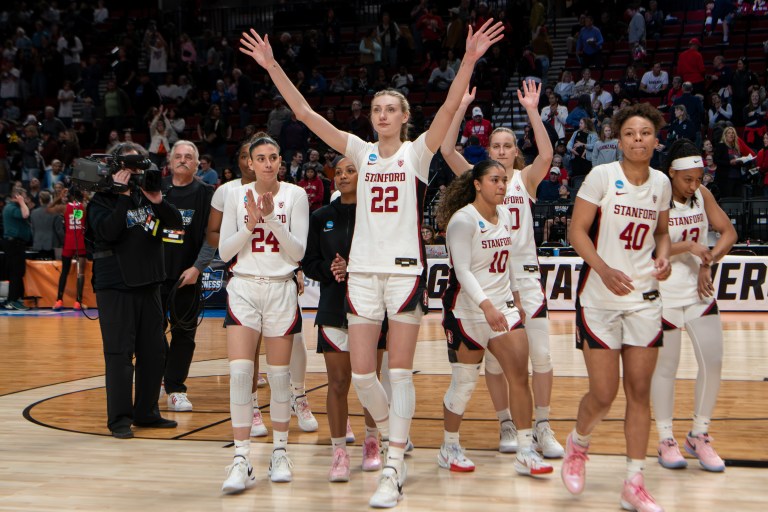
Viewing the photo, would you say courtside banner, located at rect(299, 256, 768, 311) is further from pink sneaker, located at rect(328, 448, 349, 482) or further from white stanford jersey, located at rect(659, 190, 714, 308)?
pink sneaker, located at rect(328, 448, 349, 482)

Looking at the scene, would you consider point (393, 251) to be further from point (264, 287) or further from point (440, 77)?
point (440, 77)

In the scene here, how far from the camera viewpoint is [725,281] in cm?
1338

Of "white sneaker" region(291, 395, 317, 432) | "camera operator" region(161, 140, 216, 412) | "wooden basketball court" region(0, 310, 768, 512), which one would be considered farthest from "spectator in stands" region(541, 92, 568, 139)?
"white sneaker" region(291, 395, 317, 432)

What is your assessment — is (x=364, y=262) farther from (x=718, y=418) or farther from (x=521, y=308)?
(x=718, y=418)

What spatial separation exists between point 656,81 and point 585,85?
1276mm

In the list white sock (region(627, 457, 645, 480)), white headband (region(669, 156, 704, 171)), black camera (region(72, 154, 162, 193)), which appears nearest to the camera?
white sock (region(627, 457, 645, 480))

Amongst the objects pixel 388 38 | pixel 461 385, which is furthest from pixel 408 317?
pixel 388 38

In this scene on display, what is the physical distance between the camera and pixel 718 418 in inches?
266

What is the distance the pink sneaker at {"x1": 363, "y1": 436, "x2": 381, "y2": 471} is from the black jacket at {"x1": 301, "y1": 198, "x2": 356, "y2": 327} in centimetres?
76

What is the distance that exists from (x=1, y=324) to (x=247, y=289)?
1004 centimetres

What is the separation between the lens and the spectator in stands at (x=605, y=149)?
1509cm

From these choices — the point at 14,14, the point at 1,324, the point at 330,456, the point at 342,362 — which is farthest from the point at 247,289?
the point at 14,14

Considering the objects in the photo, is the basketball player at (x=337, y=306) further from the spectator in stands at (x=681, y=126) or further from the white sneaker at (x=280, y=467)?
the spectator in stands at (x=681, y=126)

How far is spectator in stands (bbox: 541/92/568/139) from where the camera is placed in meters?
17.0
